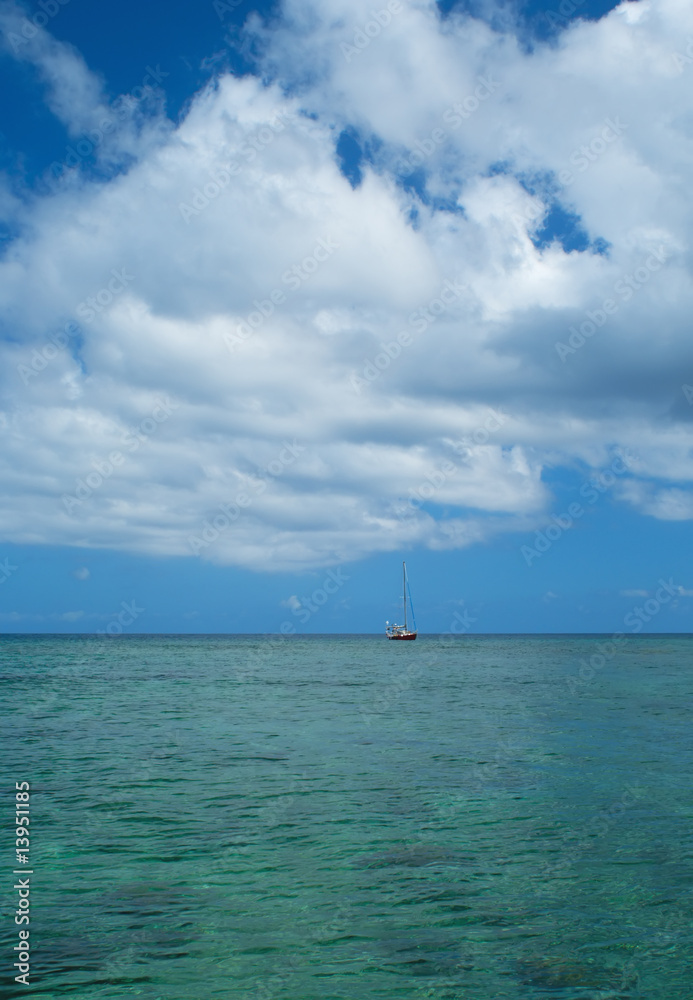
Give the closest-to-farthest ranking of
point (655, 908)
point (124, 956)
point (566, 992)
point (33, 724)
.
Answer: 1. point (566, 992)
2. point (124, 956)
3. point (655, 908)
4. point (33, 724)

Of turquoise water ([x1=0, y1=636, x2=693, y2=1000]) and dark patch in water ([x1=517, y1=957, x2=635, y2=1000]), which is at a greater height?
turquoise water ([x1=0, y1=636, x2=693, y2=1000])

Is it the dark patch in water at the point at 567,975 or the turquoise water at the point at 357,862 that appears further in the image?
the turquoise water at the point at 357,862

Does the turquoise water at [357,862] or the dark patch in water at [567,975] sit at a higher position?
the turquoise water at [357,862]

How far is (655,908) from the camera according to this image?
13.0 metres

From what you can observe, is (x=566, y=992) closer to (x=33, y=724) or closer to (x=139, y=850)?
(x=139, y=850)

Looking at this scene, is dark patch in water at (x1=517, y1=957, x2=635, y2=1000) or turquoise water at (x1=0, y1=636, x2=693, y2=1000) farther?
turquoise water at (x1=0, y1=636, x2=693, y2=1000)

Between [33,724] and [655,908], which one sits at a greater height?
[33,724]

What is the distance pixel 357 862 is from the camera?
15422mm

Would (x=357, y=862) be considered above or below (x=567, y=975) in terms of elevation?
above

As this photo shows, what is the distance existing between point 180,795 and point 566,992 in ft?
46.7

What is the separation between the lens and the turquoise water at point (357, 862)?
35.3ft

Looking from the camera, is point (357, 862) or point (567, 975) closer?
point (567, 975)

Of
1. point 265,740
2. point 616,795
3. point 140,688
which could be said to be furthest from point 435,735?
point 140,688

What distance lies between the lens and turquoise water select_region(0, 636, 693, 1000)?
10766 millimetres
